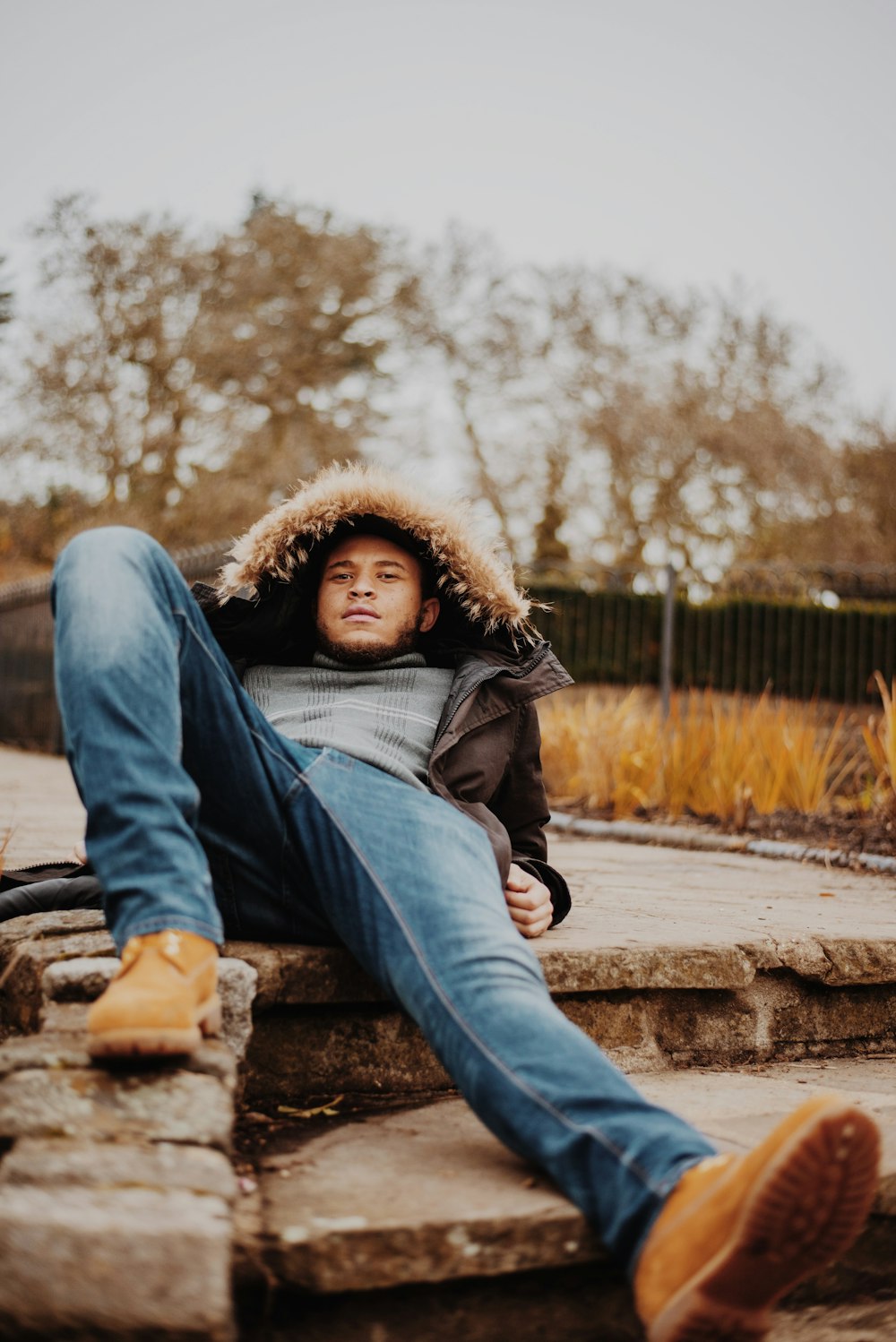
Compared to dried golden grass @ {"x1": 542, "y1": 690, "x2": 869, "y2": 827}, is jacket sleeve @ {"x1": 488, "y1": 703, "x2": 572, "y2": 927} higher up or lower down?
higher up

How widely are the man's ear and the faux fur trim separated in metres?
0.09

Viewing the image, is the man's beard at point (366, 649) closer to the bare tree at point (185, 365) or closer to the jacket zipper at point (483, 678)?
the jacket zipper at point (483, 678)

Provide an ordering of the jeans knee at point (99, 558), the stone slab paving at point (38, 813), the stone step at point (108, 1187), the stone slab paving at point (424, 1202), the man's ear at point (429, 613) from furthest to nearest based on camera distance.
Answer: the stone slab paving at point (38, 813), the man's ear at point (429, 613), the jeans knee at point (99, 558), the stone slab paving at point (424, 1202), the stone step at point (108, 1187)

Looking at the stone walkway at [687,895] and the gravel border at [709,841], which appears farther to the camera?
the gravel border at [709,841]

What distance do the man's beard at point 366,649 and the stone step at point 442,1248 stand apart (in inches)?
39.4

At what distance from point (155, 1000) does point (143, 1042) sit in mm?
54

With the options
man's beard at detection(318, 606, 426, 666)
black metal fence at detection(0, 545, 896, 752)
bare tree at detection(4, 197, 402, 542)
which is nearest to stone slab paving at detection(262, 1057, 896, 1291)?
man's beard at detection(318, 606, 426, 666)

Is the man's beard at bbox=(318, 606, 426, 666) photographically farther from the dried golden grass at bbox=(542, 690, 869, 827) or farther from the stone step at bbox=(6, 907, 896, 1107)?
the dried golden grass at bbox=(542, 690, 869, 827)

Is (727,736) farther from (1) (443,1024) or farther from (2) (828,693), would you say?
(2) (828,693)

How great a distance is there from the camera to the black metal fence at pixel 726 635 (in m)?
9.88

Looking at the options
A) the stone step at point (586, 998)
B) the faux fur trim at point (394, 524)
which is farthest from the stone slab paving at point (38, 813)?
the faux fur trim at point (394, 524)

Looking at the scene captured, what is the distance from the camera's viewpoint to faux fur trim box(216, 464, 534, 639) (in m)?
2.47

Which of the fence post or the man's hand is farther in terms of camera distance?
the fence post

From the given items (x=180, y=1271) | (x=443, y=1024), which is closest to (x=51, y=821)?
(x=443, y=1024)
